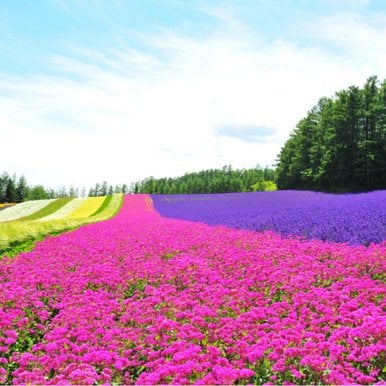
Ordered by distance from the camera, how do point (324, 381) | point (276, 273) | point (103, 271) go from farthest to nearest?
point (103, 271), point (276, 273), point (324, 381)

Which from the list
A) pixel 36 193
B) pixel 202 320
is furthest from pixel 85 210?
pixel 36 193

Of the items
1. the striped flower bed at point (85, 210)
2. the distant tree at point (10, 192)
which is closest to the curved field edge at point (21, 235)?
the striped flower bed at point (85, 210)

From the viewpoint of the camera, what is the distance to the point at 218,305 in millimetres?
7066

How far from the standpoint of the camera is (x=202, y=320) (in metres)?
6.32

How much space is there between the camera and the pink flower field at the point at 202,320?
16.5 ft

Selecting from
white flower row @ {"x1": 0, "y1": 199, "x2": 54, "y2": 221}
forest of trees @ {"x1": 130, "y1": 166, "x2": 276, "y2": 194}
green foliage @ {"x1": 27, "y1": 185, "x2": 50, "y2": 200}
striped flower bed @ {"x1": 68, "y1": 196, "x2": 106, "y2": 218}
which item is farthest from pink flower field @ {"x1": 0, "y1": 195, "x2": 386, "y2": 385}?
green foliage @ {"x1": 27, "y1": 185, "x2": 50, "y2": 200}

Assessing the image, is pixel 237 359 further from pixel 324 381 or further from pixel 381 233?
pixel 381 233

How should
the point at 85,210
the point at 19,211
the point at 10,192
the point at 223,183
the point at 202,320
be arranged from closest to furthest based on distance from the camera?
the point at 202,320, the point at 85,210, the point at 19,211, the point at 10,192, the point at 223,183

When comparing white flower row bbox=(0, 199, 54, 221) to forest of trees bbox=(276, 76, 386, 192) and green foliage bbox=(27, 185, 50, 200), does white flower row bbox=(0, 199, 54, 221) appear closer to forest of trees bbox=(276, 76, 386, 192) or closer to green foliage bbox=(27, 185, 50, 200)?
forest of trees bbox=(276, 76, 386, 192)

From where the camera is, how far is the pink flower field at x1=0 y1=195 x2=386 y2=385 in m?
5.02

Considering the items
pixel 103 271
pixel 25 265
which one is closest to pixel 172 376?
pixel 103 271

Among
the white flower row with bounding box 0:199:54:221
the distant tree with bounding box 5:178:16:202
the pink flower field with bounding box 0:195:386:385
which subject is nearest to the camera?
the pink flower field with bounding box 0:195:386:385

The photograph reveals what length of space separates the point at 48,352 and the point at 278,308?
370 cm

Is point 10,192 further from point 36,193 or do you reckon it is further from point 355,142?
point 355,142
